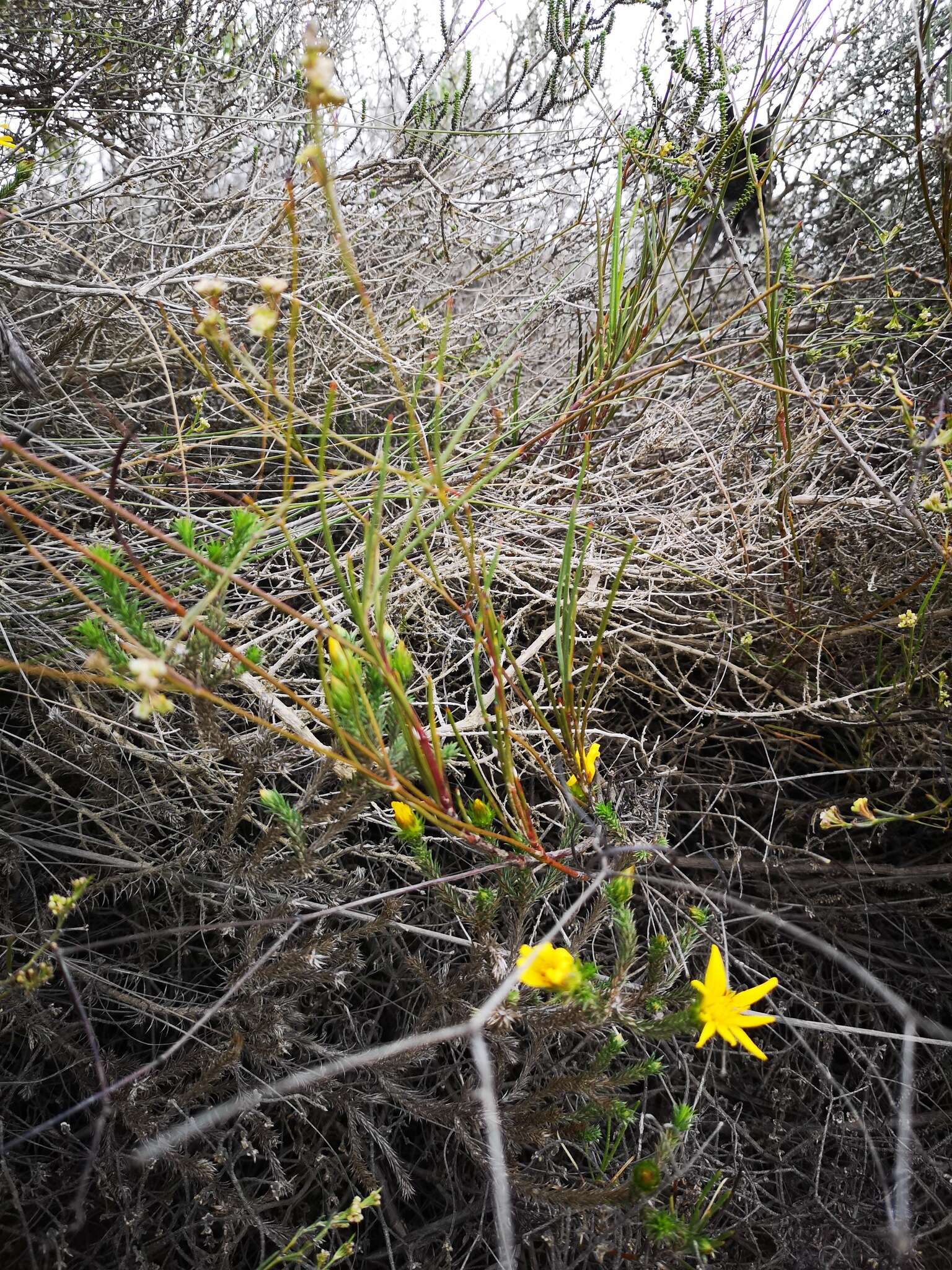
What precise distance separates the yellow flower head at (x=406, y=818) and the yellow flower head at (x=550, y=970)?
0.52 feet

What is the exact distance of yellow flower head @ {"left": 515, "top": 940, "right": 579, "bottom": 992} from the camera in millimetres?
631

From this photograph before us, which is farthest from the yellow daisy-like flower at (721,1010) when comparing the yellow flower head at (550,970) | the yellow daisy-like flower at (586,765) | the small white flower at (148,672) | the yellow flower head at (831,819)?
the small white flower at (148,672)

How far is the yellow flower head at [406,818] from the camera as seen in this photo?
28.9 inches

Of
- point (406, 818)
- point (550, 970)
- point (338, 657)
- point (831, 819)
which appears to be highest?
point (338, 657)

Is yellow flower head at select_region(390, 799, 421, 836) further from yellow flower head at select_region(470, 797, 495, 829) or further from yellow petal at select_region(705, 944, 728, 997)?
yellow petal at select_region(705, 944, 728, 997)

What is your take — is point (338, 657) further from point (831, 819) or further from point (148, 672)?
point (831, 819)

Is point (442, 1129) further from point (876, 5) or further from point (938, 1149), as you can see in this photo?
point (876, 5)

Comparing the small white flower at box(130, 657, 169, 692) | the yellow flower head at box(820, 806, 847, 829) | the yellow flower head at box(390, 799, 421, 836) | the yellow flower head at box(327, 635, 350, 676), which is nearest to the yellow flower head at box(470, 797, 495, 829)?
the yellow flower head at box(390, 799, 421, 836)

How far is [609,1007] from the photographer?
69cm

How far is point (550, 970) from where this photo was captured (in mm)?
637

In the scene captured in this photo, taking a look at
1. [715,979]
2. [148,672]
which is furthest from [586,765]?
[148,672]

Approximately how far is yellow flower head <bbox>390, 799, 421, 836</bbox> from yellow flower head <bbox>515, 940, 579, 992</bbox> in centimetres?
16

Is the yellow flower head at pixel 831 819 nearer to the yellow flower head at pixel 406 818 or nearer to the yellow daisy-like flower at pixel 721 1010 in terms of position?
the yellow daisy-like flower at pixel 721 1010

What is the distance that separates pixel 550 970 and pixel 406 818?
0.19 m
